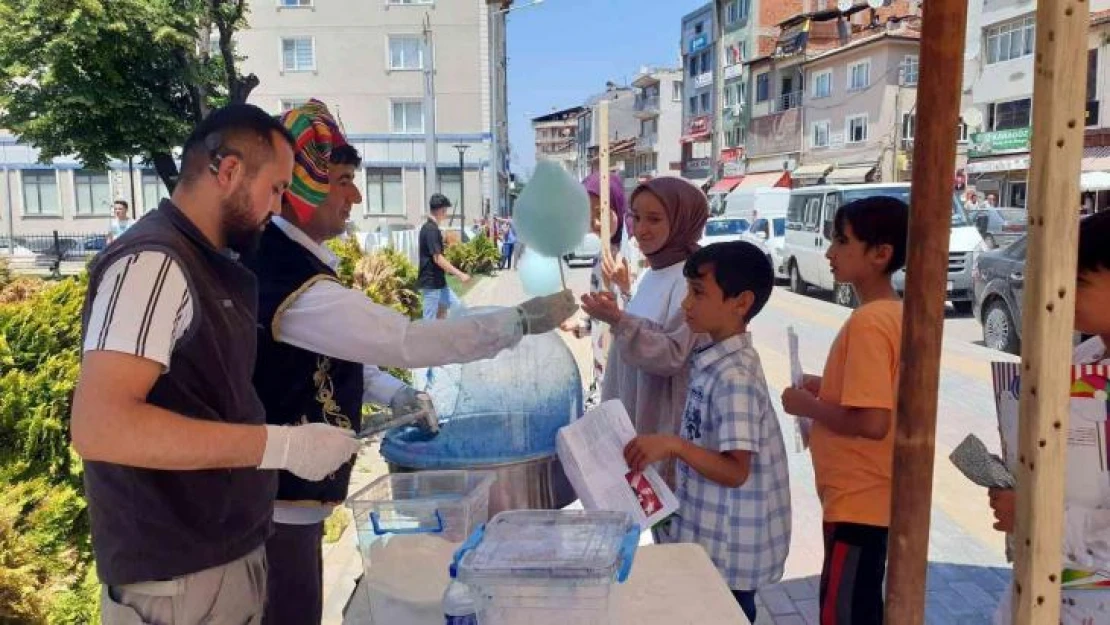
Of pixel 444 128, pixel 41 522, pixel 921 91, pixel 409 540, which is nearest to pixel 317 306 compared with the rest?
pixel 409 540

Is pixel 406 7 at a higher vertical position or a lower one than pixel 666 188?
higher

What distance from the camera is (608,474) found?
1880 mm

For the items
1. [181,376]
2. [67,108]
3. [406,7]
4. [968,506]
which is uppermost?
[406,7]

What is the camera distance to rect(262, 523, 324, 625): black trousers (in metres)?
2.11

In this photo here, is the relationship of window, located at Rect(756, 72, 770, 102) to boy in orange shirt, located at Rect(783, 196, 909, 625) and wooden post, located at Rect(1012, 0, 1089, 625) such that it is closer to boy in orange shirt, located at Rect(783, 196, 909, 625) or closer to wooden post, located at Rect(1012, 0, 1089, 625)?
boy in orange shirt, located at Rect(783, 196, 909, 625)

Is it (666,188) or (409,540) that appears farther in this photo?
(666,188)

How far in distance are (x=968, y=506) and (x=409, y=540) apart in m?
3.93

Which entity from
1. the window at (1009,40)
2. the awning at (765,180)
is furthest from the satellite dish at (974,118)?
the awning at (765,180)

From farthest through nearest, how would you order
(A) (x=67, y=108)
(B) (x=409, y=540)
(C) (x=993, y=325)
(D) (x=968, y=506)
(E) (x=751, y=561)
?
(A) (x=67, y=108) → (C) (x=993, y=325) → (D) (x=968, y=506) → (E) (x=751, y=561) → (B) (x=409, y=540)

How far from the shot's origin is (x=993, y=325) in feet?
30.5

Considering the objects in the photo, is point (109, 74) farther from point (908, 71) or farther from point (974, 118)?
point (908, 71)

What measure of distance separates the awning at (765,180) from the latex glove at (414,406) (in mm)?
36577

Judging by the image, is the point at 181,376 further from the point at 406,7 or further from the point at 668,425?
the point at 406,7

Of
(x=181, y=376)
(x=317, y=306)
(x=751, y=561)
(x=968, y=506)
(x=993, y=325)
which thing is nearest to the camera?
(x=181, y=376)
